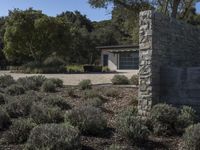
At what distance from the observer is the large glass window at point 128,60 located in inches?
1874

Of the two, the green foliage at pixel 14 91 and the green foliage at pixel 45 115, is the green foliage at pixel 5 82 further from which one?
the green foliage at pixel 45 115

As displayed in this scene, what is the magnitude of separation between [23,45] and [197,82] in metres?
35.1

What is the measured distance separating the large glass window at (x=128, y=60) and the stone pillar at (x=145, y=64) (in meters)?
35.4

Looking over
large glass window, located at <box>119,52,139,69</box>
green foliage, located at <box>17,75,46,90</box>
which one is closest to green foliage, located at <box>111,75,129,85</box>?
green foliage, located at <box>17,75,46,90</box>

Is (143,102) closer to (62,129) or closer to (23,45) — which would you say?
(62,129)

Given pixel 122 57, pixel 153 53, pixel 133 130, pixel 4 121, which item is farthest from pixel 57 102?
pixel 122 57

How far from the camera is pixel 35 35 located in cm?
4406

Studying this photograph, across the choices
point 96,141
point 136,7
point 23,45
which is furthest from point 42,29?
point 96,141

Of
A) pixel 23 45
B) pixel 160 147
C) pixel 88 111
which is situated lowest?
pixel 160 147

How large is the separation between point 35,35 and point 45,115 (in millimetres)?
34739

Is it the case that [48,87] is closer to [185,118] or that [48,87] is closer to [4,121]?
[4,121]

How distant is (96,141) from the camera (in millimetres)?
8836

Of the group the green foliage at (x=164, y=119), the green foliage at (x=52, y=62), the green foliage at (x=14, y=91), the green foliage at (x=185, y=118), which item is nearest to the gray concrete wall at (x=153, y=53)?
the green foliage at (x=185, y=118)

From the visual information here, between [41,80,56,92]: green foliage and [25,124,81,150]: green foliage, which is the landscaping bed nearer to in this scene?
[25,124,81,150]: green foliage
